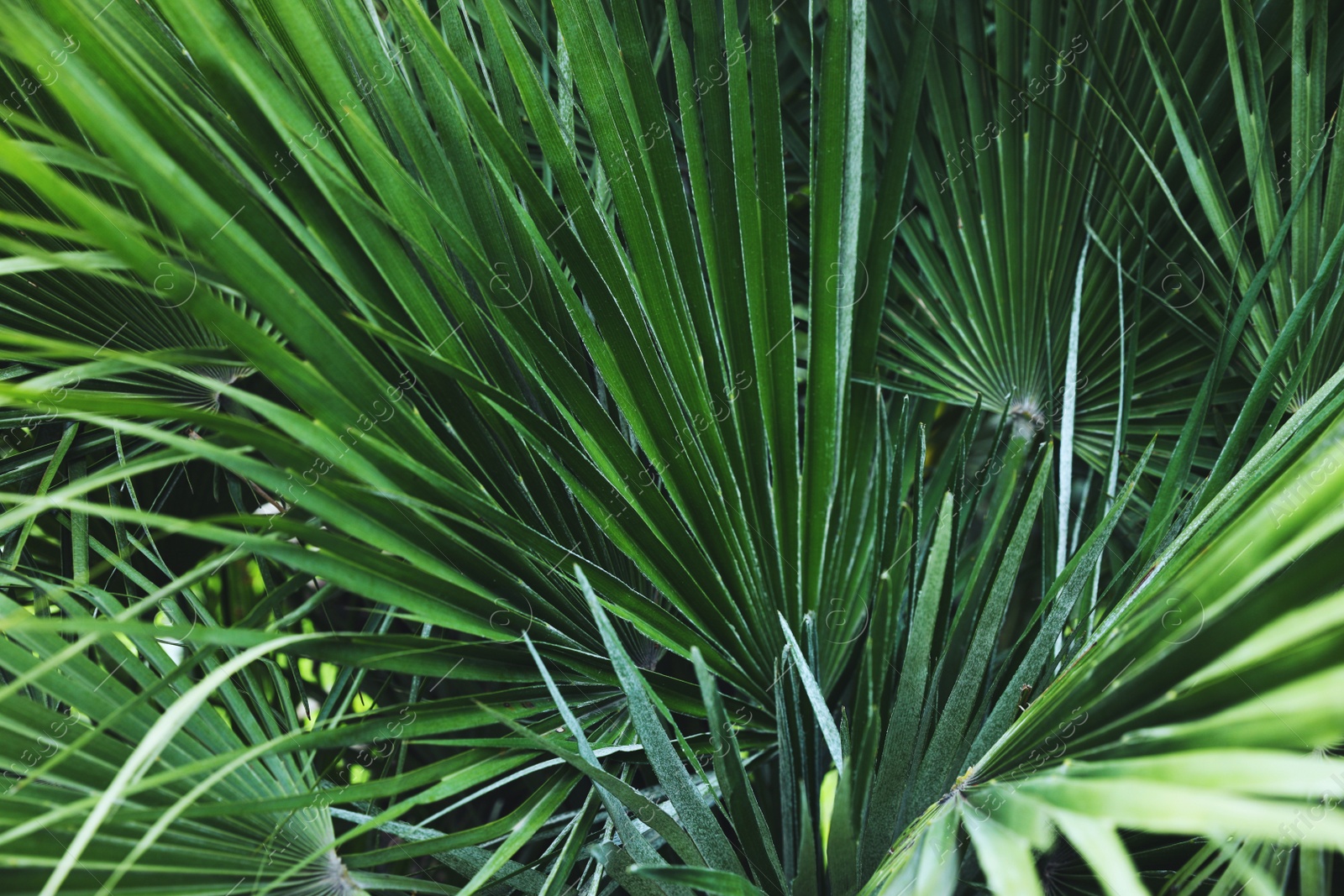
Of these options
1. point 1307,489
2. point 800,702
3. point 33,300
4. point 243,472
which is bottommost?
point 800,702

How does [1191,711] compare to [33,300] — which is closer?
[1191,711]

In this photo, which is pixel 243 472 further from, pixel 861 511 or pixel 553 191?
pixel 553 191

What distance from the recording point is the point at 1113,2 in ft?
2.90

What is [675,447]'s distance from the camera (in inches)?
26.8

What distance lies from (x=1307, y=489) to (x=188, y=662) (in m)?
0.65

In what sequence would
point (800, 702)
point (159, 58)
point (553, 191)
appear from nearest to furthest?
point (159, 58)
point (800, 702)
point (553, 191)

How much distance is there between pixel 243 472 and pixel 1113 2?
1001 millimetres

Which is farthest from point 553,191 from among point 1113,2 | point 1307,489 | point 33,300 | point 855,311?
point 1307,489

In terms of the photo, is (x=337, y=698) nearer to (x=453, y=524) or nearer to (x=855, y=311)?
(x=453, y=524)

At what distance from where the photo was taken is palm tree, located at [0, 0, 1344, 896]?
0.43m

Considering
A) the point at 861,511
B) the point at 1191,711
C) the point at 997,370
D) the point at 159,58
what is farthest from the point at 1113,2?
the point at 159,58

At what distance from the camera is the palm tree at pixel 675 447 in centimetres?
43

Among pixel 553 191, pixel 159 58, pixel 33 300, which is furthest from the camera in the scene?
pixel 553 191

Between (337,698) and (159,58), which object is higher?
(159,58)
